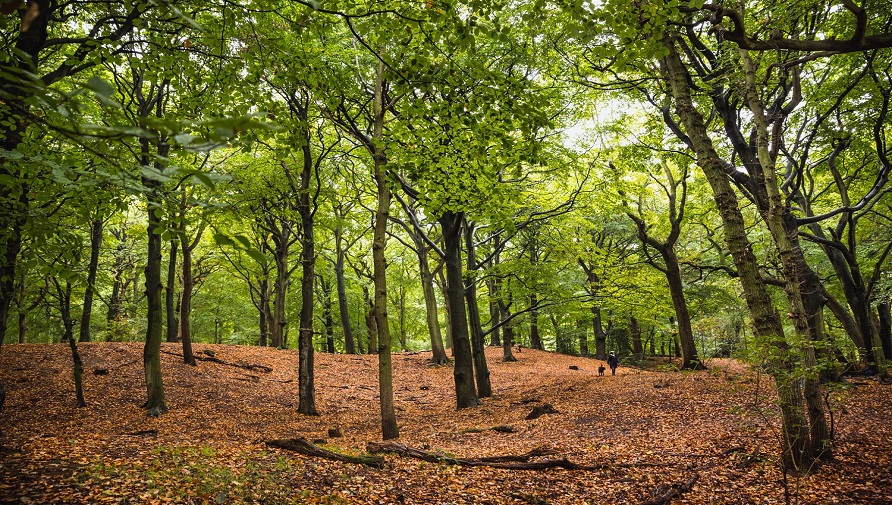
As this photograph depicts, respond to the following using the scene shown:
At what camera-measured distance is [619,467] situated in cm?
673

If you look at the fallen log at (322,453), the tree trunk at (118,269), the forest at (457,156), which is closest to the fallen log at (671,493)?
the forest at (457,156)

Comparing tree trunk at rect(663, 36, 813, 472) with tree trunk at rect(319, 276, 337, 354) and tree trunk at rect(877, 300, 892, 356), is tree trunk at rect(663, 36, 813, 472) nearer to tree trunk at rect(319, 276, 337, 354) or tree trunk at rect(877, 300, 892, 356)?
tree trunk at rect(877, 300, 892, 356)

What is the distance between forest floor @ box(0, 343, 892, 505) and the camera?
504cm

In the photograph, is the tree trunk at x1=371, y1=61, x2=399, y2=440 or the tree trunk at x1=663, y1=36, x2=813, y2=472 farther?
the tree trunk at x1=371, y1=61, x2=399, y2=440

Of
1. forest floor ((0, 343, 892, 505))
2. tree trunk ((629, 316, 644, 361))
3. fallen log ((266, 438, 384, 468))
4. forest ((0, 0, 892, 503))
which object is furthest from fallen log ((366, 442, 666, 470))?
tree trunk ((629, 316, 644, 361))

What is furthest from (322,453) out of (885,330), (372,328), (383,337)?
(885,330)

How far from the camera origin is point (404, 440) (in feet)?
29.8

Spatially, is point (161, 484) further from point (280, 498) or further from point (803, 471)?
point (803, 471)

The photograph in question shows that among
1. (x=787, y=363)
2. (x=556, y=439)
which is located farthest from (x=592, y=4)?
(x=556, y=439)

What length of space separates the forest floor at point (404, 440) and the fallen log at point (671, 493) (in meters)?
0.03

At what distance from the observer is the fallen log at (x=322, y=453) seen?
643 centimetres

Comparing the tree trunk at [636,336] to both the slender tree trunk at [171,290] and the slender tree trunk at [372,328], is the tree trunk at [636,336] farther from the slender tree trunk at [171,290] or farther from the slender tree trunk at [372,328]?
the slender tree trunk at [171,290]

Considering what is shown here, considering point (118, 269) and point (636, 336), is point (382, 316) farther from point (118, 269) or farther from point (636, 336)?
point (636, 336)

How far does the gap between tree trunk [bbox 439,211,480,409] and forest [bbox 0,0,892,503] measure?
75 millimetres
